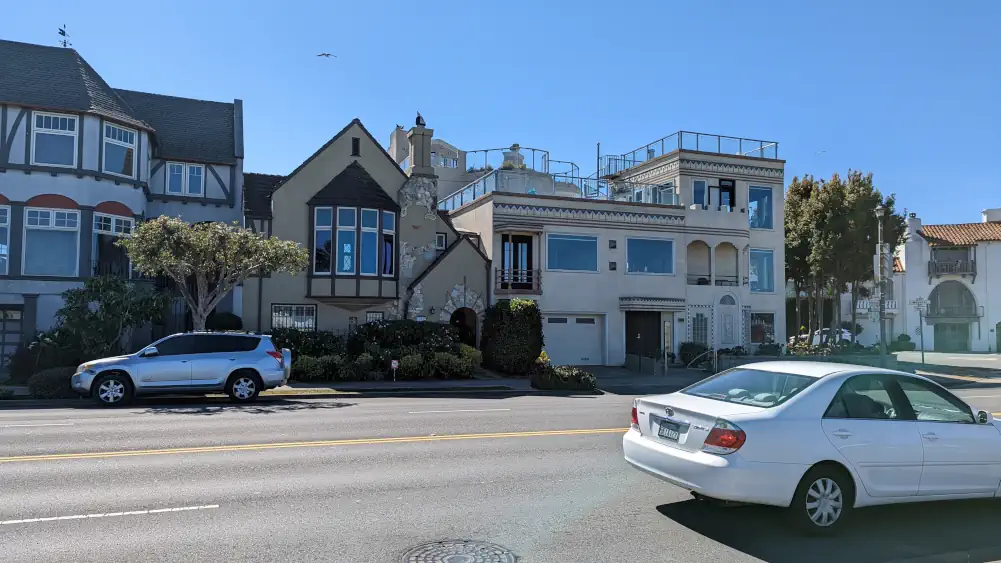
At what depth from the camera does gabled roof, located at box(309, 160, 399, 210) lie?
87.3 ft

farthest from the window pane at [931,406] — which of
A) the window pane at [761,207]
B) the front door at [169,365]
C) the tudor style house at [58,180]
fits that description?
the window pane at [761,207]

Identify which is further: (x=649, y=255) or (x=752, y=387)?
(x=649, y=255)

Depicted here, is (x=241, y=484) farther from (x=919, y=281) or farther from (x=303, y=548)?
(x=919, y=281)

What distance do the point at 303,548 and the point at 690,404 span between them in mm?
3682

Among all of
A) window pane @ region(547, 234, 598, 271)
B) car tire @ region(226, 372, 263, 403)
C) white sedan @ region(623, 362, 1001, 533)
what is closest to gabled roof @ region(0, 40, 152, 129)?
car tire @ region(226, 372, 263, 403)

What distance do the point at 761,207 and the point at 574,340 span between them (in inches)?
457

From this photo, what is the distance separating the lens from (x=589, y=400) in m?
18.9

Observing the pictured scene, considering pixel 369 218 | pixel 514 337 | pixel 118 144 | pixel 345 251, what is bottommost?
pixel 514 337

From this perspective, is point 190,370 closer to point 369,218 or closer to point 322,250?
point 322,250

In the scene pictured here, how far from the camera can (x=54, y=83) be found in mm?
24297

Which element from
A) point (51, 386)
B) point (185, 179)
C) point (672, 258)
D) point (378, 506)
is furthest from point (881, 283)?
point (51, 386)

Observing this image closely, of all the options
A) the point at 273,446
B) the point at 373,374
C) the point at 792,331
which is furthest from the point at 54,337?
the point at 792,331

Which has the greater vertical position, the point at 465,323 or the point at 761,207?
the point at 761,207

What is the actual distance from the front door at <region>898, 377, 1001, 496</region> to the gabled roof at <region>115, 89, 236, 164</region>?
25.5 m
